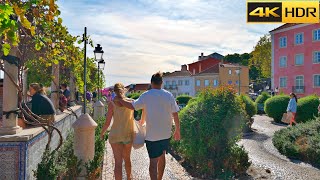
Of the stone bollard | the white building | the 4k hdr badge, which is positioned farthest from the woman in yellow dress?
the white building

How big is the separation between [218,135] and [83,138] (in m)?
2.99

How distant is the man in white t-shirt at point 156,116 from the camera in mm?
5500

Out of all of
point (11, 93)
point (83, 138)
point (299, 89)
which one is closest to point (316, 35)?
point (299, 89)

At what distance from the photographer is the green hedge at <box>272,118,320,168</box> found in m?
10.0

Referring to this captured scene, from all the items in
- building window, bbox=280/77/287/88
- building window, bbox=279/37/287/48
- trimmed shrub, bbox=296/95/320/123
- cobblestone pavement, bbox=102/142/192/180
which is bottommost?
cobblestone pavement, bbox=102/142/192/180

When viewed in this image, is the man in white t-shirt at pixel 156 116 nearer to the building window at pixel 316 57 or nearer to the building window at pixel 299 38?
the building window at pixel 316 57

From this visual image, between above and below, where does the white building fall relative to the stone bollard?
above

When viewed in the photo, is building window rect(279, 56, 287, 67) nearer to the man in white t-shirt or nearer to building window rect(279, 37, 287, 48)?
building window rect(279, 37, 287, 48)

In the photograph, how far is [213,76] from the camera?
238 ft

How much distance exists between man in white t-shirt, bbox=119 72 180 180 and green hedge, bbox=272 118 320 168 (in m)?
5.81

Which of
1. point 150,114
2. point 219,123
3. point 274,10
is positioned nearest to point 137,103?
point 150,114

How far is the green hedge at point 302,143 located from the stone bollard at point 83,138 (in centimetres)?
653

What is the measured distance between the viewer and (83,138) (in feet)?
18.8

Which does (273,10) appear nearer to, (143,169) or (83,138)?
(143,169)
